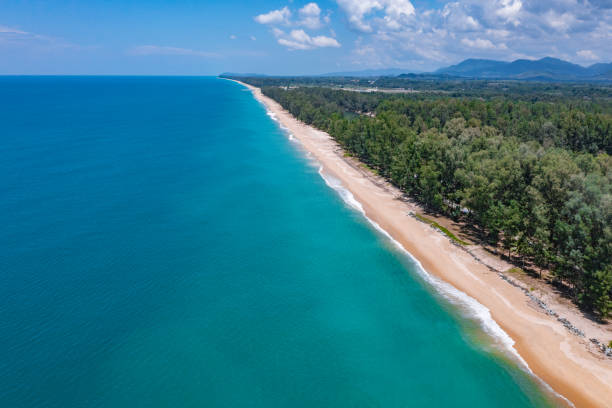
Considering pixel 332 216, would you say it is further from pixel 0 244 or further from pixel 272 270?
pixel 0 244

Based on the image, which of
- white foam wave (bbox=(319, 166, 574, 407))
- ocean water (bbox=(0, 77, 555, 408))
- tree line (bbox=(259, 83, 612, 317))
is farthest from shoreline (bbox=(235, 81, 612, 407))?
tree line (bbox=(259, 83, 612, 317))

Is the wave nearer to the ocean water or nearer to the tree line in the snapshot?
the ocean water

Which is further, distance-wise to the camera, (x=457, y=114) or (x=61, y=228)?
(x=457, y=114)

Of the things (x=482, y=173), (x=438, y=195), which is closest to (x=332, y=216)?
(x=438, y=195)

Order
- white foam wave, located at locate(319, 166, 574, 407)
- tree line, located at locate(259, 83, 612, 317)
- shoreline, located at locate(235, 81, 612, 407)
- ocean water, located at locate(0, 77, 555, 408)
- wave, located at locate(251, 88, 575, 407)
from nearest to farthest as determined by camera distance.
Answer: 1. ocean water, located at locate(0, 77, 555, 408)
2. shoreline, located at locate(235, 81, 612, 407)
3. wave, located at locate(251, 88, 575, 407)
4. white foam wave, located at locate(319, 166, 574, 407)
5. tree line, located at locate(259, 83, 612, 317)

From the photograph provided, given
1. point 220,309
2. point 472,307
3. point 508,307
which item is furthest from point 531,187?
point 220,309

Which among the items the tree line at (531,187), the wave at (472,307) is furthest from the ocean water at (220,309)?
the tree line at (531,187)

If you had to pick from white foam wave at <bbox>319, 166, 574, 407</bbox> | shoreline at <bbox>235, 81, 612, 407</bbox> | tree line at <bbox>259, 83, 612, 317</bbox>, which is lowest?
white foam wave at <bbox>319, 166, 574, 407</bbox>
